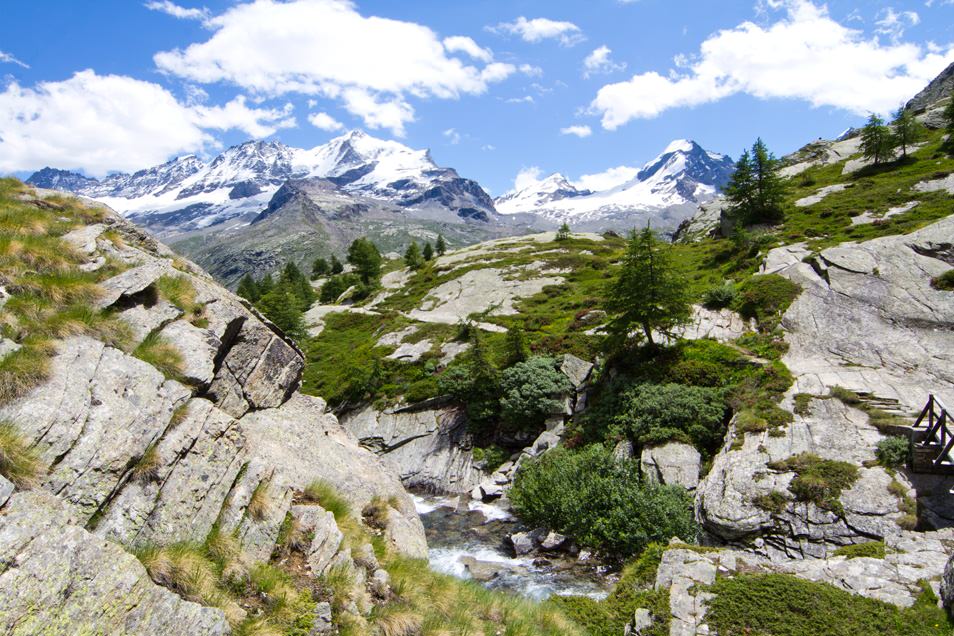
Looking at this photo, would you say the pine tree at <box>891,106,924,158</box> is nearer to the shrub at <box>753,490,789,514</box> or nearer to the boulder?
the boulder

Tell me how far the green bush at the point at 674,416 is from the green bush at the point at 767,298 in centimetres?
1032

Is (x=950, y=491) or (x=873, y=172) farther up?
(x=873, y=172)

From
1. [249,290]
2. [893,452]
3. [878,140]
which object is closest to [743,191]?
[878,140]

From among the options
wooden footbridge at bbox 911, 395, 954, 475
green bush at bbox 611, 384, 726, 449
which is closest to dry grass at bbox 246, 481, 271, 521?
green bush at bbox 611, 384, 726, 449

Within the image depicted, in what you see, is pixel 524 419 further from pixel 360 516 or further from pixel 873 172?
pixel 873 172

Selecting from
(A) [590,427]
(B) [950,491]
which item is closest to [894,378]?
(B) [950,491]

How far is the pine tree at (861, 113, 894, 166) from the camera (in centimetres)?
6844

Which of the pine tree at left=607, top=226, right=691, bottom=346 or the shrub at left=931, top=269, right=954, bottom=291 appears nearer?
the shrub at left=931, top=269, right=954, bottom=291

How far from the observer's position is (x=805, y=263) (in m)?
38.7

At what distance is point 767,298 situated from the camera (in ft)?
119

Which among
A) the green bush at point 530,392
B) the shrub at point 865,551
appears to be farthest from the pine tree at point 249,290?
the shrub at point 865,551

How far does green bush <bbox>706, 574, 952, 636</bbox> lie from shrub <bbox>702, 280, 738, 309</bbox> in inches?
1120

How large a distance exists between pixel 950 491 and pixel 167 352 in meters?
27.4

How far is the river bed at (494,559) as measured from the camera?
2016 centimetres
